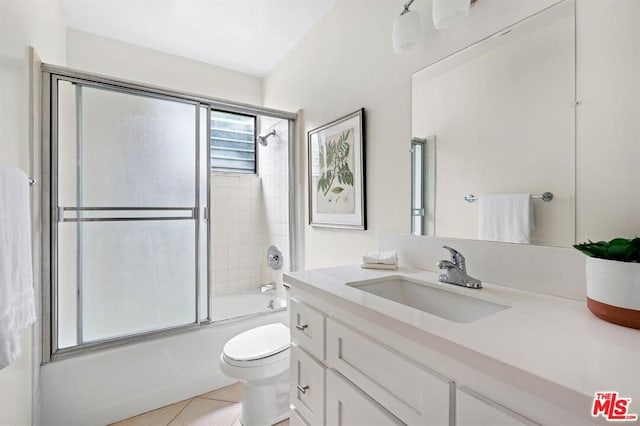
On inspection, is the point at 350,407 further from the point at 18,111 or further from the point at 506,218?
the point at 18,111

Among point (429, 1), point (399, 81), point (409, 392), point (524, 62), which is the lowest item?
point (409, 392)

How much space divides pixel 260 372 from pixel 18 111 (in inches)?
64.7

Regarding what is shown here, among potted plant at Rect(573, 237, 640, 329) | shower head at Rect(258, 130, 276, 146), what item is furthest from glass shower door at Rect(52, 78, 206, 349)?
potted plant at Rect(573, 237, 640, 329)

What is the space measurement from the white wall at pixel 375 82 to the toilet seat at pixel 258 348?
56 cm

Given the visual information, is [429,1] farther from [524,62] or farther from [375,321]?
[375,321]

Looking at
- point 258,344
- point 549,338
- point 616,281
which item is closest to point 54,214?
point 258,344

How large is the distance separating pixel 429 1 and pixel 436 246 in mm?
1083

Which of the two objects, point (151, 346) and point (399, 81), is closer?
point (399, 81)

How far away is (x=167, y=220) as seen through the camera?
1903 mm

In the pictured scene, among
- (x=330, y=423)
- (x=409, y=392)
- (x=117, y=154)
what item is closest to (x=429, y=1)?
(x=409, y=392)

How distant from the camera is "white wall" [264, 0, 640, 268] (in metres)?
0.81

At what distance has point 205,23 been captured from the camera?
213 centimetres

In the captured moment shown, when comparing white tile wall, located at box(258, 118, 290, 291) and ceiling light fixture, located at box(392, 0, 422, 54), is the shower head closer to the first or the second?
white tile wall, located at box(258, 118, 290, 291)

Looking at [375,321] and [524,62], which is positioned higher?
[524,62]
